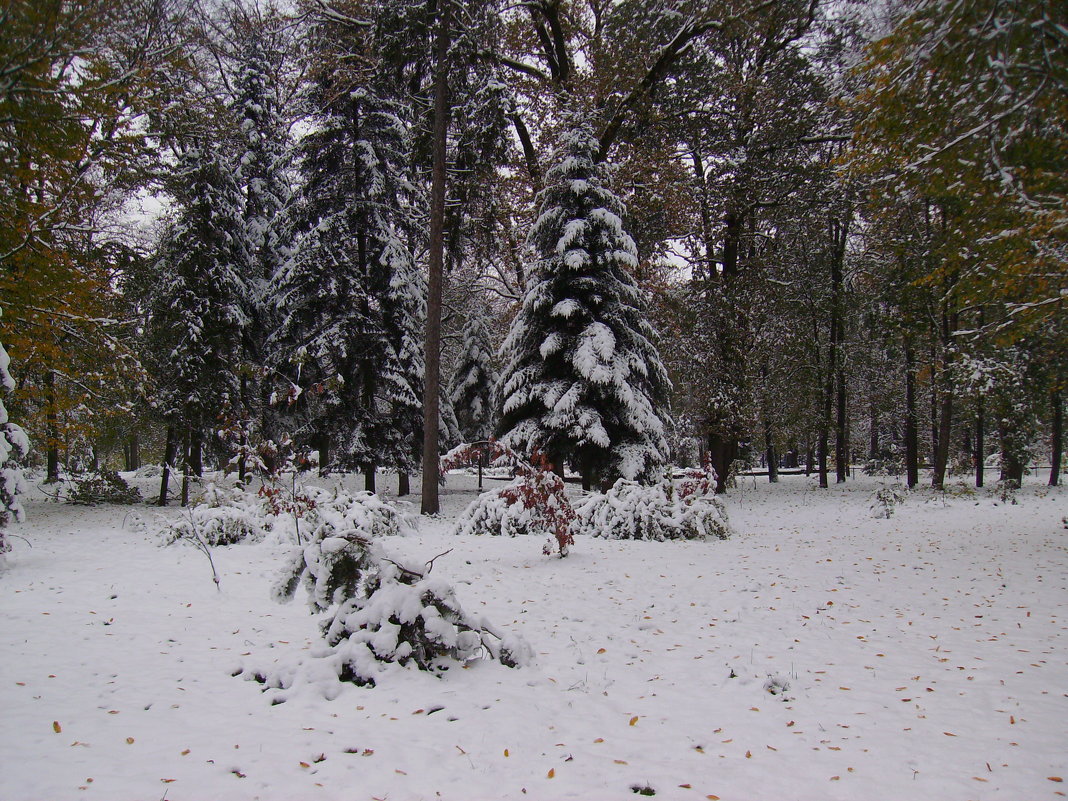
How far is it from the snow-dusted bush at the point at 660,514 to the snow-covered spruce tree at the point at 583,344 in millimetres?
1616

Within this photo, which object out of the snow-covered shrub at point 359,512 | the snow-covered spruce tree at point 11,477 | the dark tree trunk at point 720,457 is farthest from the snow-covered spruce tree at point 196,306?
the dark tree trunk at point 720,457

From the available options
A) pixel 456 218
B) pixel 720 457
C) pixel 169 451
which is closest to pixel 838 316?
pixel 720 457

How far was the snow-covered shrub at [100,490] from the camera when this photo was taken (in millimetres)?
14961

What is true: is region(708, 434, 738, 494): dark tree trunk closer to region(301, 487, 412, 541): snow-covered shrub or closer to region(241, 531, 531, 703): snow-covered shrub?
region(301, 487, 412, 541): snow-covered shrub

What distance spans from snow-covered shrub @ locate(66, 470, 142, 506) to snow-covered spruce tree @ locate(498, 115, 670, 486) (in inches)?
431

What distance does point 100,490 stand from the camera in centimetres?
1538

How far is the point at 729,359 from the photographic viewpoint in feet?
52.5

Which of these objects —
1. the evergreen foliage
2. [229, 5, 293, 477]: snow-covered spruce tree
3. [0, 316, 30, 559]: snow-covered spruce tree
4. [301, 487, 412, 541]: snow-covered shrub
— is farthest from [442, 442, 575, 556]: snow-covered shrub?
[229, 5, 293, 477]: snow-covered spruce tree

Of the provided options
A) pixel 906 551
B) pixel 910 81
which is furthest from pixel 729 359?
pixel 910 81

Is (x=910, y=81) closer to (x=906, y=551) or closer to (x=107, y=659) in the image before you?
(x=906, y=551)

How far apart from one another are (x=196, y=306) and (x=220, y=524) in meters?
8.17

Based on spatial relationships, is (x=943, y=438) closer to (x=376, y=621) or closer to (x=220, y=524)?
(x=376, y=621)

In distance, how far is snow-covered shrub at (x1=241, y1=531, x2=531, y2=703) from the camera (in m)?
3.73

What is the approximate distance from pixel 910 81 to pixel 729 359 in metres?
10.5
